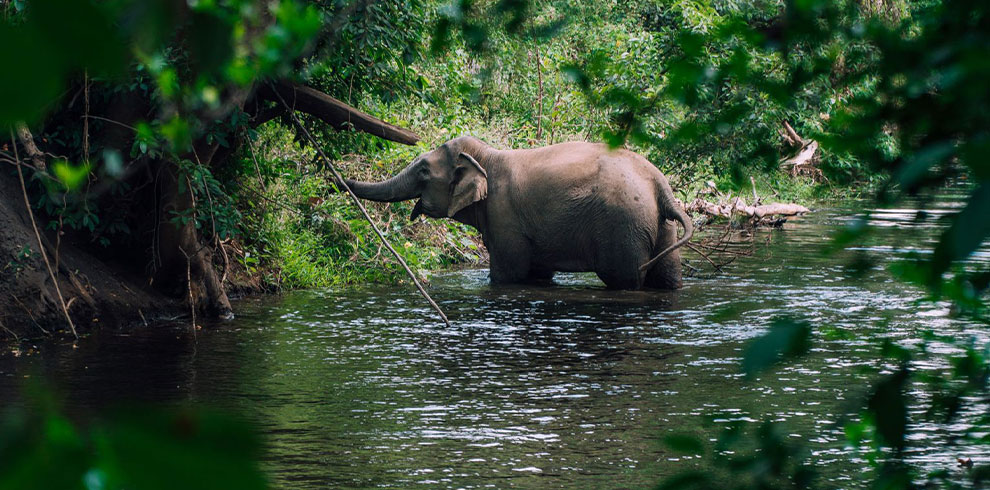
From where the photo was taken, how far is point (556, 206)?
1204 cm

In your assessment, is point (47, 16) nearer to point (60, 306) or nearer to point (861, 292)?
point (60, 306)

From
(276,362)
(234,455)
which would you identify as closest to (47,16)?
(234,455)

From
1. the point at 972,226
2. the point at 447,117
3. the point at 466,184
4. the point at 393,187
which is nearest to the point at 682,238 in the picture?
the point at 466,184

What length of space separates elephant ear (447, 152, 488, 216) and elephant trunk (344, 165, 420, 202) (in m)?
0.50

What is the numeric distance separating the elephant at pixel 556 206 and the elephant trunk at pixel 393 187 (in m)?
0.01

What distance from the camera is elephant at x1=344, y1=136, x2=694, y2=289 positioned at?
1177cm

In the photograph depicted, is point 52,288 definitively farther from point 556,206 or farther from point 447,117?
point 447,117

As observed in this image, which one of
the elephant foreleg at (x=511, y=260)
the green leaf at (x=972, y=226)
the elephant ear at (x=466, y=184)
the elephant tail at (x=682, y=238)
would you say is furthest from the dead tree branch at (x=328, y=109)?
the green leaf at (x=972, y=226)

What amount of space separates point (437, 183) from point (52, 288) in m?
4.92

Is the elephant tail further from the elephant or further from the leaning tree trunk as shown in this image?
the leaning tree trunk

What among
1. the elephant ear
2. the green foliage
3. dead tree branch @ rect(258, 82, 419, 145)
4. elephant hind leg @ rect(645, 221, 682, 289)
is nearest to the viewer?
the green foliage

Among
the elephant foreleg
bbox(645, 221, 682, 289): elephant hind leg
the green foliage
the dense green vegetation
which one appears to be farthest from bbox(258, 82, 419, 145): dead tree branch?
the green foliage

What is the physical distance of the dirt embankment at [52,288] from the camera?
852 centimetres

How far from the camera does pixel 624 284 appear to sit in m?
12.0
